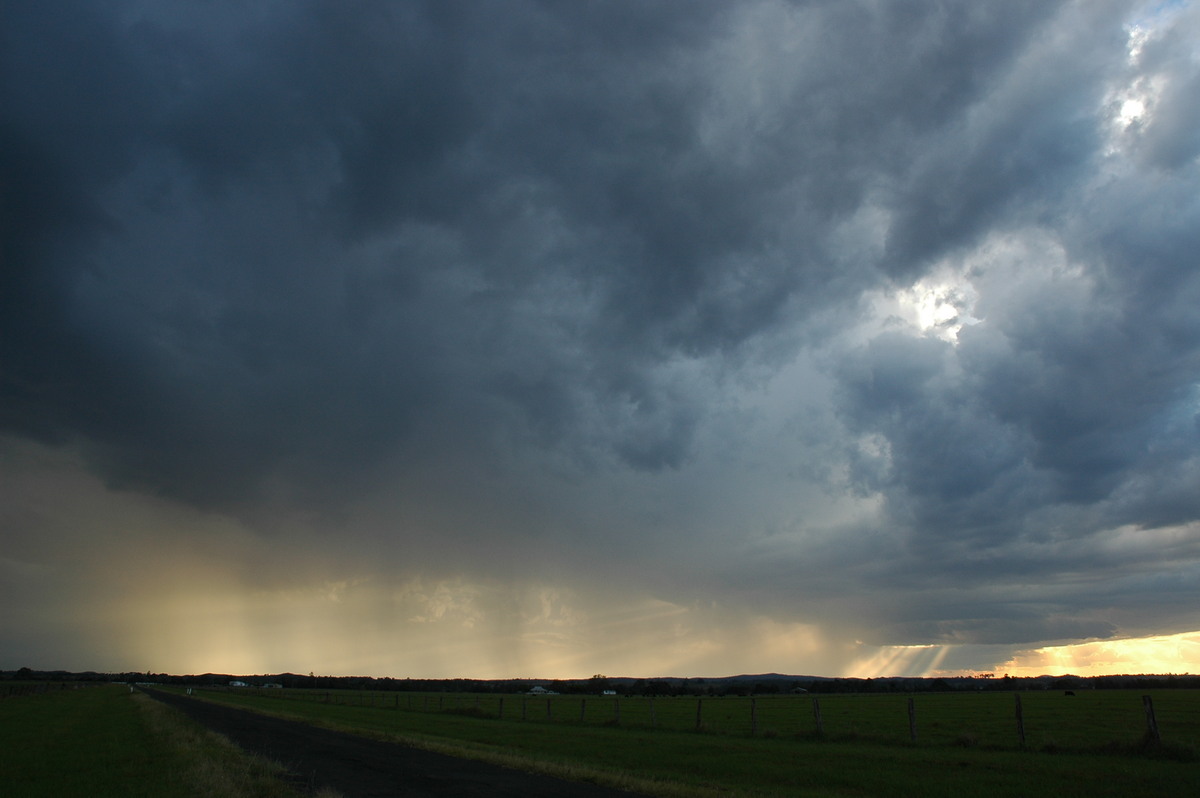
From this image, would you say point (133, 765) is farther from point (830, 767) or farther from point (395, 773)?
point (830, 767)

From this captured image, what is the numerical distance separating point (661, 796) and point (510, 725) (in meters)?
35.8

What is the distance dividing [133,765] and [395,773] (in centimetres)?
1049

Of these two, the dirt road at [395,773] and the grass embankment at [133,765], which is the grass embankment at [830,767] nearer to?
the dirt road at [395,773]

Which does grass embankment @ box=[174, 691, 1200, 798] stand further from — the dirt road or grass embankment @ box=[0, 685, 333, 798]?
grass embankment @ box=[0, 685, 333, 798]

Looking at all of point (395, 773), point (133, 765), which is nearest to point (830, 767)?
point (395, 773)

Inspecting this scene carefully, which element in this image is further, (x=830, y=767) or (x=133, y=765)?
(x=133, y=765)

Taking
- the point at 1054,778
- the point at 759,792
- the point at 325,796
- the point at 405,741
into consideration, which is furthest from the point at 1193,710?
the point at 325,796

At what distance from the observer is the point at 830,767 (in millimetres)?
24312

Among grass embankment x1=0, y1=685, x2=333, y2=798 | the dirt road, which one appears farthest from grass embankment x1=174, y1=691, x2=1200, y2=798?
grass embankment x1=0, y1=685, x2=333, y2=798

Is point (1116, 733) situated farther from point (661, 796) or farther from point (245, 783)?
point (245, 783)

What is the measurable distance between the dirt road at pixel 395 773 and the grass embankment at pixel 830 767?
1.45 meters

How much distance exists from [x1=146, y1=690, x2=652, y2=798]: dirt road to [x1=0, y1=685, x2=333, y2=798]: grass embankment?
4.43 feet

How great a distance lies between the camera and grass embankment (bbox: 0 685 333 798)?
61.6 feet

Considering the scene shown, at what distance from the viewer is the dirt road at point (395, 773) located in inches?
721
